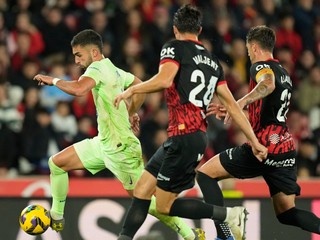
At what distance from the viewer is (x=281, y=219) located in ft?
30.9

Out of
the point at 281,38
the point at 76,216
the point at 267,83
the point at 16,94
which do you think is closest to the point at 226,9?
the point at 281,38

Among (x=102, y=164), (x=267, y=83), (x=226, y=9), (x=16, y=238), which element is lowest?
(x=16, y=238)

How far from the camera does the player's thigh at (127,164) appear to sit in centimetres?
942

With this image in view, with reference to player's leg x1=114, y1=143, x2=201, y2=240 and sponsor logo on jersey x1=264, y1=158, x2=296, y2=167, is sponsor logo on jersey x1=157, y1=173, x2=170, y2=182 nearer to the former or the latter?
player's leg x1=114, y1=143, x2=201, y2=240

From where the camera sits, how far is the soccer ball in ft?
31.3

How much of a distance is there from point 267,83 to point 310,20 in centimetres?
781

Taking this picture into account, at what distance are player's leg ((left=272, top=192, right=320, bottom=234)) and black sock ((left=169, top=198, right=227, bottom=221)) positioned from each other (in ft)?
2.21

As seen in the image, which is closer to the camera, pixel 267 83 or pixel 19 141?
pixel 267 83

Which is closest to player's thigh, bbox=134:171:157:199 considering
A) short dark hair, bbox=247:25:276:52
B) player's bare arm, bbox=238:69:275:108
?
player's bare arm, bbox=238:69:275:108

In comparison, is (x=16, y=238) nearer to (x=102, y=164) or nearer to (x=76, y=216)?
(x=76, y=216)

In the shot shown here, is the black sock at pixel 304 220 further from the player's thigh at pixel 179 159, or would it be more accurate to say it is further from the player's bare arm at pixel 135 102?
the player's bare arm at pixel 135 102

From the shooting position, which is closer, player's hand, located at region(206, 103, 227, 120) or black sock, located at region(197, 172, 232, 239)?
player's hand, located at region(206, 103, 227, 120)

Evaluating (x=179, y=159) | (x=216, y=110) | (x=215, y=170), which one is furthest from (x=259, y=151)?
(x=179, y=159)

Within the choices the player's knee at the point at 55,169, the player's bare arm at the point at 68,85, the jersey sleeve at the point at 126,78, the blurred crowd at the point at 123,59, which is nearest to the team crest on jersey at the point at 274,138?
the jersey sleeve at the point at 126,78
